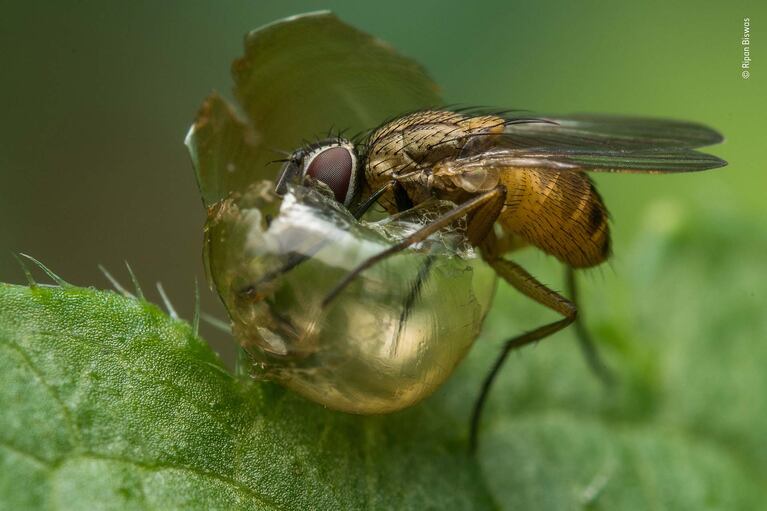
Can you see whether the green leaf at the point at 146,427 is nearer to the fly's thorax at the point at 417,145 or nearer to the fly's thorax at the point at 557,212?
the fly's thorax at the point at 417,145

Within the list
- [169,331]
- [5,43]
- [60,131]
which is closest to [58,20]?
[5,43]

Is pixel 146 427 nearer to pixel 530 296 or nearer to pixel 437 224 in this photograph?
pixel 437 224

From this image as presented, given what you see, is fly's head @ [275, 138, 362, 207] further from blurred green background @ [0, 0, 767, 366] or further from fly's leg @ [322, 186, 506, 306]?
blurred green background @ [0, 0, 767, 366]

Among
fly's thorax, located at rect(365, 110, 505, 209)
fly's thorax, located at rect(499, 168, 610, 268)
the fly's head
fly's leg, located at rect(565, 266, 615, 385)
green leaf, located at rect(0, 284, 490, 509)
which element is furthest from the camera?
fly's leg, located at rect(565, 266, 615, 385)

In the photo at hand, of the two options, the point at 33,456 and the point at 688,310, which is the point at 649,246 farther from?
the point at 33,456

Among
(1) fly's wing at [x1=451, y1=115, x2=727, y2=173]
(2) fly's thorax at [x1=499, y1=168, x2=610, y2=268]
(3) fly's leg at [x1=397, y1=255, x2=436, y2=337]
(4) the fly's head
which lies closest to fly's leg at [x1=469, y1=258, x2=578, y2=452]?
(2) fly's thorax at [x1=499, y1=168, x2=610, y2=268]
